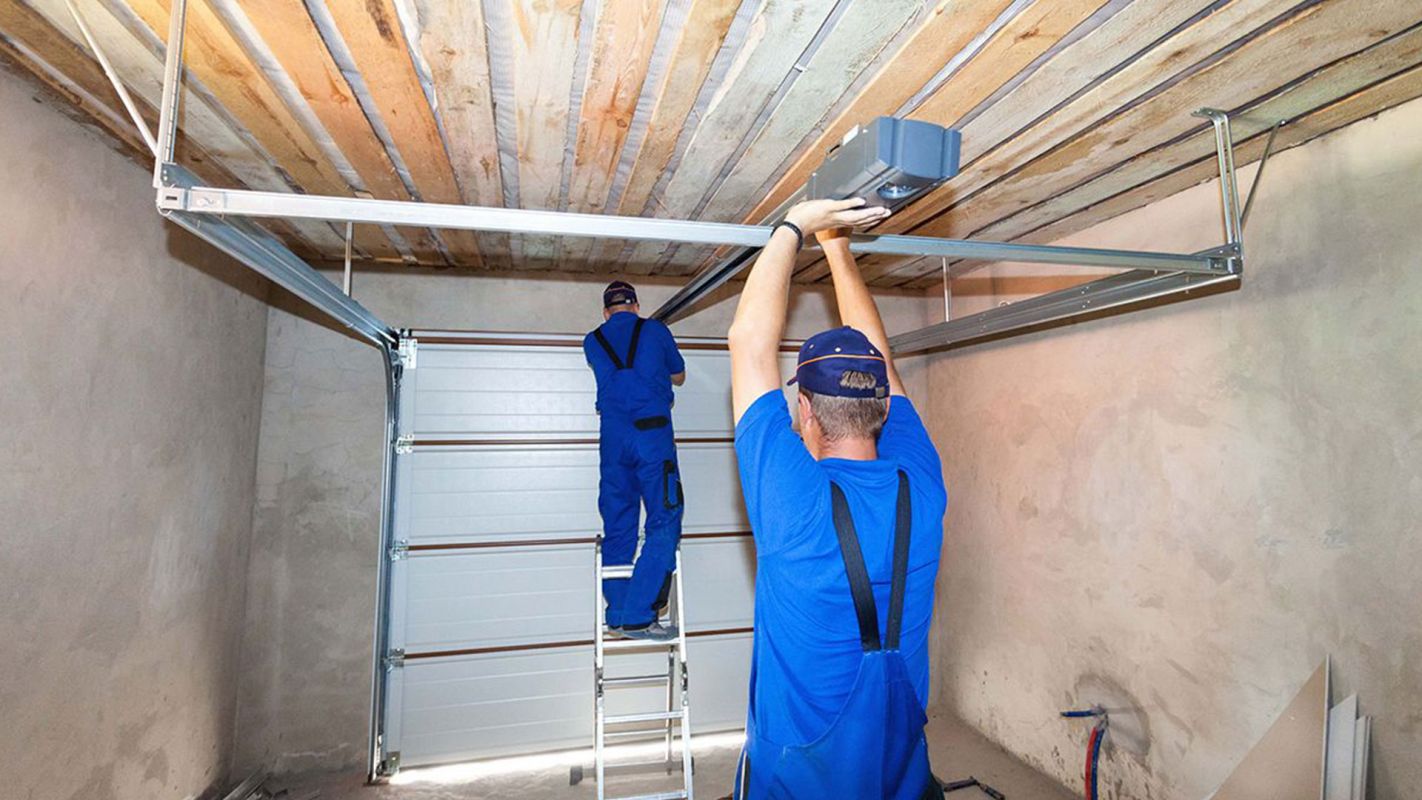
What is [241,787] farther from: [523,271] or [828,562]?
[828,562]

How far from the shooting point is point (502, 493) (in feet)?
13.6

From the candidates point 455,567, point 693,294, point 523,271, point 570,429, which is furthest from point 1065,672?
point 523,271

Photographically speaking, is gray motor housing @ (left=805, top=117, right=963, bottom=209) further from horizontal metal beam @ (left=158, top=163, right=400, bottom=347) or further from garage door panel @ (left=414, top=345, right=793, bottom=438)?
garage door panel @ (left=414, top=345, right=793, bottom=438)

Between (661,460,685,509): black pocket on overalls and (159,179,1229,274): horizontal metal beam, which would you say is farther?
(661,460,685,509): black pocket on overalls

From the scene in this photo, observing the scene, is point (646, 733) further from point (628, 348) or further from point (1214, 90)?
point (1214, 90)

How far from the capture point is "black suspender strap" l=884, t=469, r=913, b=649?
4.39 feet

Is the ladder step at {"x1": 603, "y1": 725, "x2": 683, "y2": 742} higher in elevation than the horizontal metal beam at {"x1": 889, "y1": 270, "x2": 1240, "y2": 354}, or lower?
lower

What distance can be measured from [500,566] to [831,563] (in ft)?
10.8

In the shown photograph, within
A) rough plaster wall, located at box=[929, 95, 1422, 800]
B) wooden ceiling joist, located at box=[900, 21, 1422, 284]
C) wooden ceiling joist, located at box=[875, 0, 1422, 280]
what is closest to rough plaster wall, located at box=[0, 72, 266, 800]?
wooden ceiling joist, located at box=[875, 0, 1422, 280]

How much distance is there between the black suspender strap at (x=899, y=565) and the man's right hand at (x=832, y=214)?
637mm

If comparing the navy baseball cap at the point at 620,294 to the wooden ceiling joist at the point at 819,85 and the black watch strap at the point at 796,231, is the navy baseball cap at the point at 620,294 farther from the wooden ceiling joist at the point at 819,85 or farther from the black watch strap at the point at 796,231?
the black watch strap at the point at 796,231

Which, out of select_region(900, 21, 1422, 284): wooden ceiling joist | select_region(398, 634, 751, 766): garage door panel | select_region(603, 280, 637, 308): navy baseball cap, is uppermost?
select_region(900, 21, 1422, 284): wooden ceiling joist

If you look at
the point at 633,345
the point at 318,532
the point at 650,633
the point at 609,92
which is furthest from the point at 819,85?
the point at 318,532

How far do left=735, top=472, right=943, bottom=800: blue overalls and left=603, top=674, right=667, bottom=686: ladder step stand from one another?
243 centimetres
